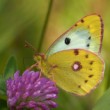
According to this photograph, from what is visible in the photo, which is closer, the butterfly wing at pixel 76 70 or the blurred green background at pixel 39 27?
the butterfly wing at pixel 76 70

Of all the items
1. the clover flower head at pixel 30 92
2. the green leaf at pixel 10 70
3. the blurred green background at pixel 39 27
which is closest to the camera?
the clover flower head at pixel 30 92

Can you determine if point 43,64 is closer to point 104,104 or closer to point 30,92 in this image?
point 30,92

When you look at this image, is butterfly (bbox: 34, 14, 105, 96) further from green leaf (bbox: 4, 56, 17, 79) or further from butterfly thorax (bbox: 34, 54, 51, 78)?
green leaf (bbox: 4, 56, 17, 79)

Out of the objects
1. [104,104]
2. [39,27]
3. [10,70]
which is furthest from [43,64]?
[39,27]

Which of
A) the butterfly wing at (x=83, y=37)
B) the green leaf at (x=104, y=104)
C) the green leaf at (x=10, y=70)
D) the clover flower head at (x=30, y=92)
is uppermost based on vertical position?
the butterfly wing at (x=83, y=37)

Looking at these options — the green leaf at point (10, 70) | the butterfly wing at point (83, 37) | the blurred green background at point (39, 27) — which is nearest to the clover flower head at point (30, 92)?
the green leaf at point (10, 70)

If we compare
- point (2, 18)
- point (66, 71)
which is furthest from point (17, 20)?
point (66, 71)

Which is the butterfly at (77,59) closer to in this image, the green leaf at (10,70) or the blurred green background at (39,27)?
the green leaf at (10,70)

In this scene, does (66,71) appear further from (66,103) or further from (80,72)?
(66,103)
